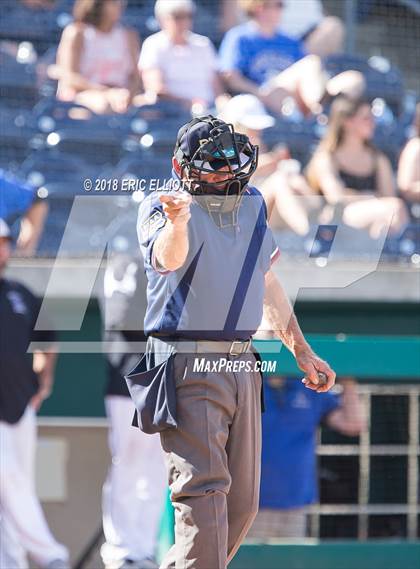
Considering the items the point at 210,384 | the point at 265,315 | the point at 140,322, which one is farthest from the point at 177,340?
the point at 140,322

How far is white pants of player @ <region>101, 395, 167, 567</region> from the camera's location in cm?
485

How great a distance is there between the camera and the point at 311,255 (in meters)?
5.55

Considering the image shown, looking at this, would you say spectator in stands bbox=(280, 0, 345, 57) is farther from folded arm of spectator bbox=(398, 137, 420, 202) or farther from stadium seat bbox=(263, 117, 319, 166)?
folded arm of spectator bbox=(398, 137, 420, 202)

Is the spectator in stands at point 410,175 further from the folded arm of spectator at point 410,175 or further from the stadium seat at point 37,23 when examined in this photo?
the stadium seat at point 37,23

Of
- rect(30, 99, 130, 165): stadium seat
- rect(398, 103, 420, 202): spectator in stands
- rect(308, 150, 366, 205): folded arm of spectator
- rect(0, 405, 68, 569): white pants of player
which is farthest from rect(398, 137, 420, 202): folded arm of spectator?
rect(0, 405, 68, 569): white pants of player

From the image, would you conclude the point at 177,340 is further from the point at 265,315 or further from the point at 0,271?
the point at 0,271

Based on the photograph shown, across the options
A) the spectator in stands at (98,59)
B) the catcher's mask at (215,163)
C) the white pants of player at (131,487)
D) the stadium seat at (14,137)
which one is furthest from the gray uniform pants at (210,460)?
the spectator in stands at (98,59)

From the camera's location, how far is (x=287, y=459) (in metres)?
5.37

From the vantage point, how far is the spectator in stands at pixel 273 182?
552 centimetres

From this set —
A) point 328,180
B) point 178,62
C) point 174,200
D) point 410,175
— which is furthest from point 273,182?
point 174,200

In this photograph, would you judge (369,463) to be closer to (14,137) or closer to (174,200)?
(14,137)

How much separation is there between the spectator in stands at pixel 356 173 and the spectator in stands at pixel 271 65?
281 mm

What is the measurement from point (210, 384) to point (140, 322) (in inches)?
76.7

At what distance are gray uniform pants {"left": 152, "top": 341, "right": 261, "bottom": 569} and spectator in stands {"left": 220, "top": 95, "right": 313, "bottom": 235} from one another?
248 cm
